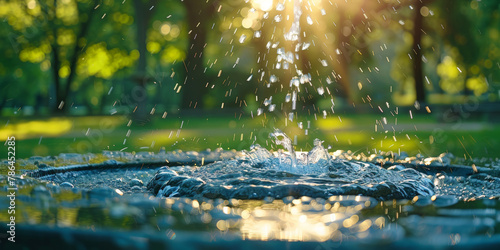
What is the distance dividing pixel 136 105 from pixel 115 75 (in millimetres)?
21941

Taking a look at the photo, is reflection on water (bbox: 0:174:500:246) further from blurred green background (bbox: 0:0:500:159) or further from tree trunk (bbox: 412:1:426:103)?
tree trunk (bbox: 412:1:426:103)

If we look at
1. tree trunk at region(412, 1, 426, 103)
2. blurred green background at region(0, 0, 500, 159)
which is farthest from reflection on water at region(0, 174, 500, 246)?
tree trunk at region(412, 1, 426, 103)

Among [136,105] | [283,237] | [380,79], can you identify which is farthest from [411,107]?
[380,79]

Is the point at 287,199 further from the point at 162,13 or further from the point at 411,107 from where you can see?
the point at 162,13

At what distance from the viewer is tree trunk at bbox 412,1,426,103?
24.7m

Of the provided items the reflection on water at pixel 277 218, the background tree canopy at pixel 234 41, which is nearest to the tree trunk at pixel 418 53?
the background tree canopy at pixel 234 41

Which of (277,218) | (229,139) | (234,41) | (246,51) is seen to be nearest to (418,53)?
(234,41)

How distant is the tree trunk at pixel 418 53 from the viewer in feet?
81.1

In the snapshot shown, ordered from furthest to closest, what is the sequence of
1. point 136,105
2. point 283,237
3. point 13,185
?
point 136,105 < point 13,185 < point 283,237

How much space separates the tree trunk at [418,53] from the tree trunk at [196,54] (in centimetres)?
878

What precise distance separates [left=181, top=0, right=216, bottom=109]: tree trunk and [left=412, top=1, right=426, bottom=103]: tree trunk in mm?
8781

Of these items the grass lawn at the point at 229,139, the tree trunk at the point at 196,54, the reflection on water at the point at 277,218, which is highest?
the tree trunk at the point at 196,54

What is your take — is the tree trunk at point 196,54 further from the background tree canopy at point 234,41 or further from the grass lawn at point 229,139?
the grass lawn at point 229,139

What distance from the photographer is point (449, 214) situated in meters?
2.17
